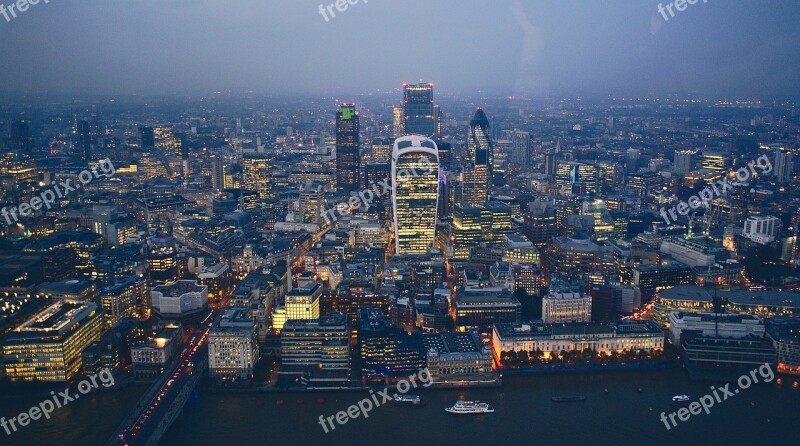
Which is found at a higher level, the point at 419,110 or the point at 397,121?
the point at 419,110

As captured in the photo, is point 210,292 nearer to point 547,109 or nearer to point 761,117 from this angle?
point 547,109

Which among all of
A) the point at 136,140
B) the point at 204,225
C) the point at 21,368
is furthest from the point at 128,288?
the point at 136,140

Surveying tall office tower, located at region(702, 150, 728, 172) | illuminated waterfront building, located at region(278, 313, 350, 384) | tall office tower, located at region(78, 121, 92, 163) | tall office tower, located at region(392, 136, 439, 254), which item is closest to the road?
illuminated waterfront building, located at region(278, 313, 350, 384)

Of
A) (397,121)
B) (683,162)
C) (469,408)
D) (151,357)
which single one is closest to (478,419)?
(469,408)

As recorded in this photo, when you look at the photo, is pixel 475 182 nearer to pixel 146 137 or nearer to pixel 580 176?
pixel 580 176

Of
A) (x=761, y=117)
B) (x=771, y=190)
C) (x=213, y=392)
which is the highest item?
(x=761, y=117)

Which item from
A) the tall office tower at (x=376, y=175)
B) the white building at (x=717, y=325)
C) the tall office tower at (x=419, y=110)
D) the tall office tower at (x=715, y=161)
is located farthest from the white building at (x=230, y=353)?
the tall office tower at (x=419, y=110)
